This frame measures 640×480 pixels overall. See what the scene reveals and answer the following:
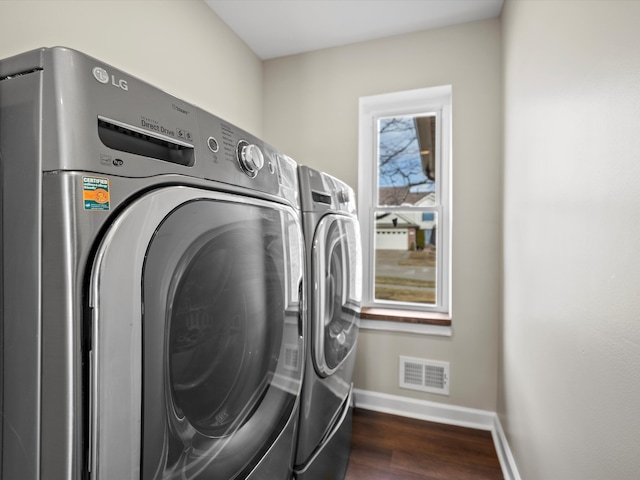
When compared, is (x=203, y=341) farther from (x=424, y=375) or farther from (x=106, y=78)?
(x=424, y=375)

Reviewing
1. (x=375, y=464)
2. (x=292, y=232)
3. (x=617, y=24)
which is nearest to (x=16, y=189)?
(x=292, y=232)

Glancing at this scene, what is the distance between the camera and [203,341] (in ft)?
2.22

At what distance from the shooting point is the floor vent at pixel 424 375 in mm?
2217

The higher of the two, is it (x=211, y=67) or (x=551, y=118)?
(x=211, y=67)

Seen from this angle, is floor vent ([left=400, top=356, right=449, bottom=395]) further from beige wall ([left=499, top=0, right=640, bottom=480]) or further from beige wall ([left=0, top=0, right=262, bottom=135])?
beige wall ([left=0, top=0, right=262, bottom=135])

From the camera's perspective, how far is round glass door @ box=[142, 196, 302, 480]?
0.56m

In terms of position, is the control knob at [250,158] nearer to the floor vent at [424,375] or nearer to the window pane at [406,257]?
the window pane at [406,257]

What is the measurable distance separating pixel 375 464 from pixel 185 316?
1681 millimetres

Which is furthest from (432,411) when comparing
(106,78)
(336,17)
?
(336,17)

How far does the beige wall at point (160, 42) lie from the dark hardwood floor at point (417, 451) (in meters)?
2.24

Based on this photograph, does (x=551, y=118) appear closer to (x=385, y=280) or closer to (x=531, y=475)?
(x=531, y=475)

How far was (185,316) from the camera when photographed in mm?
626

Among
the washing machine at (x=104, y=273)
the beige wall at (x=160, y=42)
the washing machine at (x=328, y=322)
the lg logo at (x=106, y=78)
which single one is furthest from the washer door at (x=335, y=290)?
the beige wall at (x=160, y=42)

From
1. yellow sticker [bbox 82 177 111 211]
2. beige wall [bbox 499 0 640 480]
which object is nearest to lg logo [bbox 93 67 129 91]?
yellow sticker [bbox 82 177 111 211]
